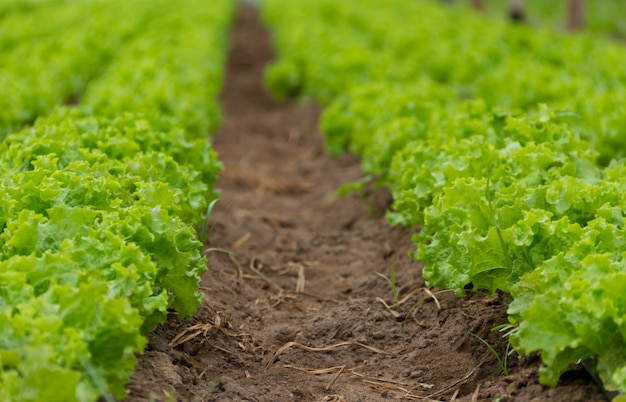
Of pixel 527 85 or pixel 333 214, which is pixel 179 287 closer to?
pixel 333 214

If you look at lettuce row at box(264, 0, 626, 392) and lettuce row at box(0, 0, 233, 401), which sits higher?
lettuce row at box(0, 0, 233, 401)

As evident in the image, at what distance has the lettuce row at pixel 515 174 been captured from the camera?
158 inches

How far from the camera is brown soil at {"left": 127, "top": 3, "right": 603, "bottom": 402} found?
466 cm

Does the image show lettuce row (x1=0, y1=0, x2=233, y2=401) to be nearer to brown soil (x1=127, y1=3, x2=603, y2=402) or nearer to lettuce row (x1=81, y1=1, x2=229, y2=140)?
brown soil (x1=127, y1=3, x2=603, y2=402)

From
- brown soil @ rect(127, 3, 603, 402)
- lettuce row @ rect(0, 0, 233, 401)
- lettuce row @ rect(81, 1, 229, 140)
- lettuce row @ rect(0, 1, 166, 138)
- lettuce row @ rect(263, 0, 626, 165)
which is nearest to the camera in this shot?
lettuce row @ rect(0, 0, 233, 401)

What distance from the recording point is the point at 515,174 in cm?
584

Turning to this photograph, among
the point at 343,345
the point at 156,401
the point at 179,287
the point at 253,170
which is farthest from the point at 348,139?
the point at 156,401

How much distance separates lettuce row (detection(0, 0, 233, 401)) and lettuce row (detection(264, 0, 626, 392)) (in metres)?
1.51

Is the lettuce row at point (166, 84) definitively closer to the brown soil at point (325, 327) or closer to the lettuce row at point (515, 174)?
the brown soil at point (325, 327)

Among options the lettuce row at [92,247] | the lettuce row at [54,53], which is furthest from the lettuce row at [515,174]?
the lettuce row at [54,53]

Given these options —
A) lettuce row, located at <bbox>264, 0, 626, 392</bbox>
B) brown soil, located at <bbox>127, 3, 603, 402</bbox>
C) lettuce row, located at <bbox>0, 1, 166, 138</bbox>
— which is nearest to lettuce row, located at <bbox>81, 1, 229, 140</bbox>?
lettuce row, located at <bbox>0, 1, 166, 138</bbox>

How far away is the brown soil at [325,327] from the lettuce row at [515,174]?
31 cm

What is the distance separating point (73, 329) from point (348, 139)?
23.7 ft

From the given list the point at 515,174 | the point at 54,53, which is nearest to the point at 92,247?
the point at 515,174
